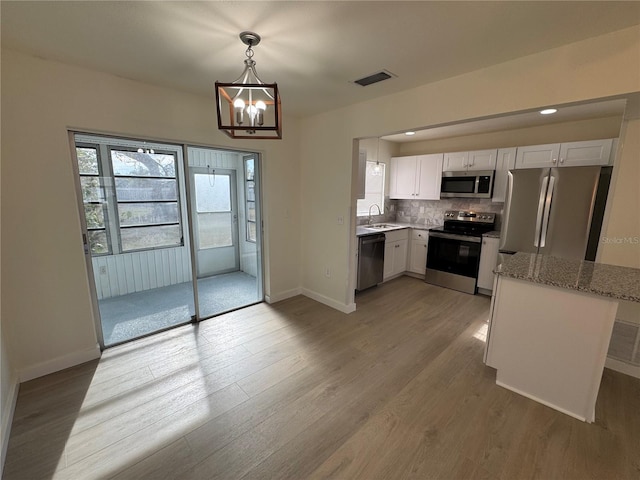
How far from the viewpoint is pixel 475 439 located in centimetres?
179

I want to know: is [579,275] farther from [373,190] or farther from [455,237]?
[373,190]

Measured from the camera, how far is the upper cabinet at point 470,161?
4.24 m

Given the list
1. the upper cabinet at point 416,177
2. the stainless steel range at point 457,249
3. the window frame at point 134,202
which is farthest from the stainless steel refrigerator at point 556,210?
the window frame at point 134,202

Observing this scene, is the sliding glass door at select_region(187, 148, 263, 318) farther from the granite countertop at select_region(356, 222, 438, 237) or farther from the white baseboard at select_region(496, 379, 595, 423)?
the white baseboard at select_region(496, 379, 595, 423)

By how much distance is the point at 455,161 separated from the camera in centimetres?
458

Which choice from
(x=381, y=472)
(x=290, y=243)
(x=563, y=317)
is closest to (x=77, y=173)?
(x=290, y=243)

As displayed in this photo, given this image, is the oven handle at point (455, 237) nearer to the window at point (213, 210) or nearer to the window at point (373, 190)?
the window at point (373, 190)

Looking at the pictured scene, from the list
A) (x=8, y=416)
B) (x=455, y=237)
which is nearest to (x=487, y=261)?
(x=455, y=237)

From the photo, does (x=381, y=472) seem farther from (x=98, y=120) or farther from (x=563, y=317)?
(x=98, y=120)

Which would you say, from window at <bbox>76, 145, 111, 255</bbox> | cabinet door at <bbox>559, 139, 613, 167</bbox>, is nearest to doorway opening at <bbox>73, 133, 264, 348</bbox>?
window at <bbox>76, 145, 111, 255</bbox>

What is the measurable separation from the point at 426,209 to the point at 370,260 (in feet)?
6.28

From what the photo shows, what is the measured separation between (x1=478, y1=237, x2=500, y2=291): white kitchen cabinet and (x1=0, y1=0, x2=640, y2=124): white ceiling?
2.64 metres

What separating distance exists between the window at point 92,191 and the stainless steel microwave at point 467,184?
482 centimetres

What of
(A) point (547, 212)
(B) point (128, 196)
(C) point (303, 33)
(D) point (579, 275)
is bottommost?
(D) point (579, 275)
